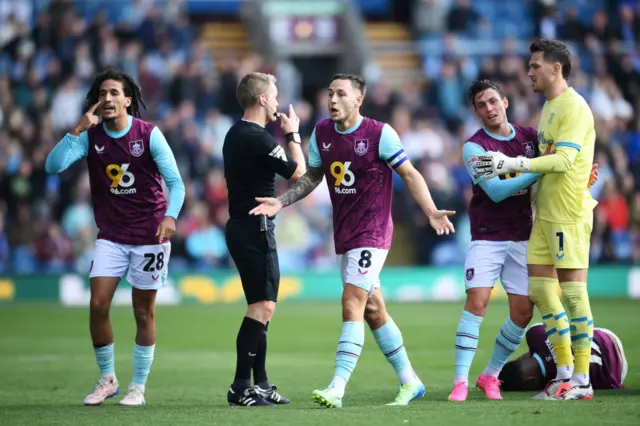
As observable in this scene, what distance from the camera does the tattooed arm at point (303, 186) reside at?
888 centimetres

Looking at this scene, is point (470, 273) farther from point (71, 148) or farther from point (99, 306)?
point (71, 148)

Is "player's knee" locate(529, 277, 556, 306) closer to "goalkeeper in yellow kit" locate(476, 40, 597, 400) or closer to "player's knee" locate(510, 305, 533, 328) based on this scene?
"goalkeeper in yellow kit" locate(476, 40, 597, 400)

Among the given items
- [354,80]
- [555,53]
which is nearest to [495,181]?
[555,53]

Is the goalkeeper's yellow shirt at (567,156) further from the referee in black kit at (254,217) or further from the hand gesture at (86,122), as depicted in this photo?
the hand gesture at (86,122)

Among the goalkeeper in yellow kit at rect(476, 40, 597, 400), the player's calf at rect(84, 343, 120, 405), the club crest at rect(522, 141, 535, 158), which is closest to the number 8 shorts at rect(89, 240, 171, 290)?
the player's calf at rect(84, 343, 120, 405)

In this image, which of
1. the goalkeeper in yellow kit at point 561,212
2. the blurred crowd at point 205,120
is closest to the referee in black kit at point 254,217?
the goalkeeper in yellow kit at point 561,212

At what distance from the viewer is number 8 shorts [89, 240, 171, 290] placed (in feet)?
30.3

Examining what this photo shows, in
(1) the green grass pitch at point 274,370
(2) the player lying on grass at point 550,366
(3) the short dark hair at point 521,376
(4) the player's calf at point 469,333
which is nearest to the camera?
(1) the green grass pitch at point 274,370

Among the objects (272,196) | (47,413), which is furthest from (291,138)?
(47,413)

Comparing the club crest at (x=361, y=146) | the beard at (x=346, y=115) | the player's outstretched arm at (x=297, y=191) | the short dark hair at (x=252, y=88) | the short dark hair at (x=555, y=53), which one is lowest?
the player's outstretched arm at (x=297, y=191)

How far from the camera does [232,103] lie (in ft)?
75.2

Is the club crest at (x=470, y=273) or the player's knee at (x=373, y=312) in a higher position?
the club crest at (x=470, y=273)

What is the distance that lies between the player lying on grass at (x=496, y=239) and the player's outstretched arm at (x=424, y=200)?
623mm

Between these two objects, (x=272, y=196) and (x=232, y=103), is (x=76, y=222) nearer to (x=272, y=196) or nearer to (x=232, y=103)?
(x=232, y=103)
